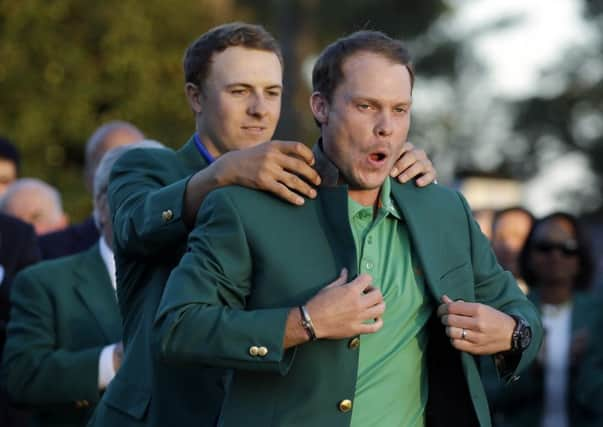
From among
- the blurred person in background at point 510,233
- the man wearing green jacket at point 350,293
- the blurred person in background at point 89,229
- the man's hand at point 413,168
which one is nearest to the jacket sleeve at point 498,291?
the man wearing green jacket at point 350,293

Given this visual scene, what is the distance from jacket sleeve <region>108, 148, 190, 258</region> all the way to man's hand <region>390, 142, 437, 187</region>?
2.33ft

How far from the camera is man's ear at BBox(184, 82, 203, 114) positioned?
5309mm

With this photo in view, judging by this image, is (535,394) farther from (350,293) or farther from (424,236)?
(350,293)

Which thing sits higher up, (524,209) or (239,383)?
(524,209)

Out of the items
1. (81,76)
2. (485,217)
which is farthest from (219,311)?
(81,76)

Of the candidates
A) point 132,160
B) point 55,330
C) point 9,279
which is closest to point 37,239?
point 9,279

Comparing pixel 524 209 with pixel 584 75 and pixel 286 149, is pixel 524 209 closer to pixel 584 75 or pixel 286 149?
pixel 286 149

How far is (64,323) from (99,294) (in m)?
0.21

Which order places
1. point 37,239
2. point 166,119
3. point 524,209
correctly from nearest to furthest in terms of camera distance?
1. point 37,239
2. point 524,209
3. point 166,119

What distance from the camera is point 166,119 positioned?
65.9ft

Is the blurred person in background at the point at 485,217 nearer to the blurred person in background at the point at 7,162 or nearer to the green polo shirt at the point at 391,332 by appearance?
the blurred person in background at the point at 7,162

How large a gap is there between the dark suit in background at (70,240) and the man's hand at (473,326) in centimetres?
418

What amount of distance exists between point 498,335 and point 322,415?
1.96 feet

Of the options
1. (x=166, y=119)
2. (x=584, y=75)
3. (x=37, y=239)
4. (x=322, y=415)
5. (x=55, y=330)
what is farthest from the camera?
(x=584, y=75)
